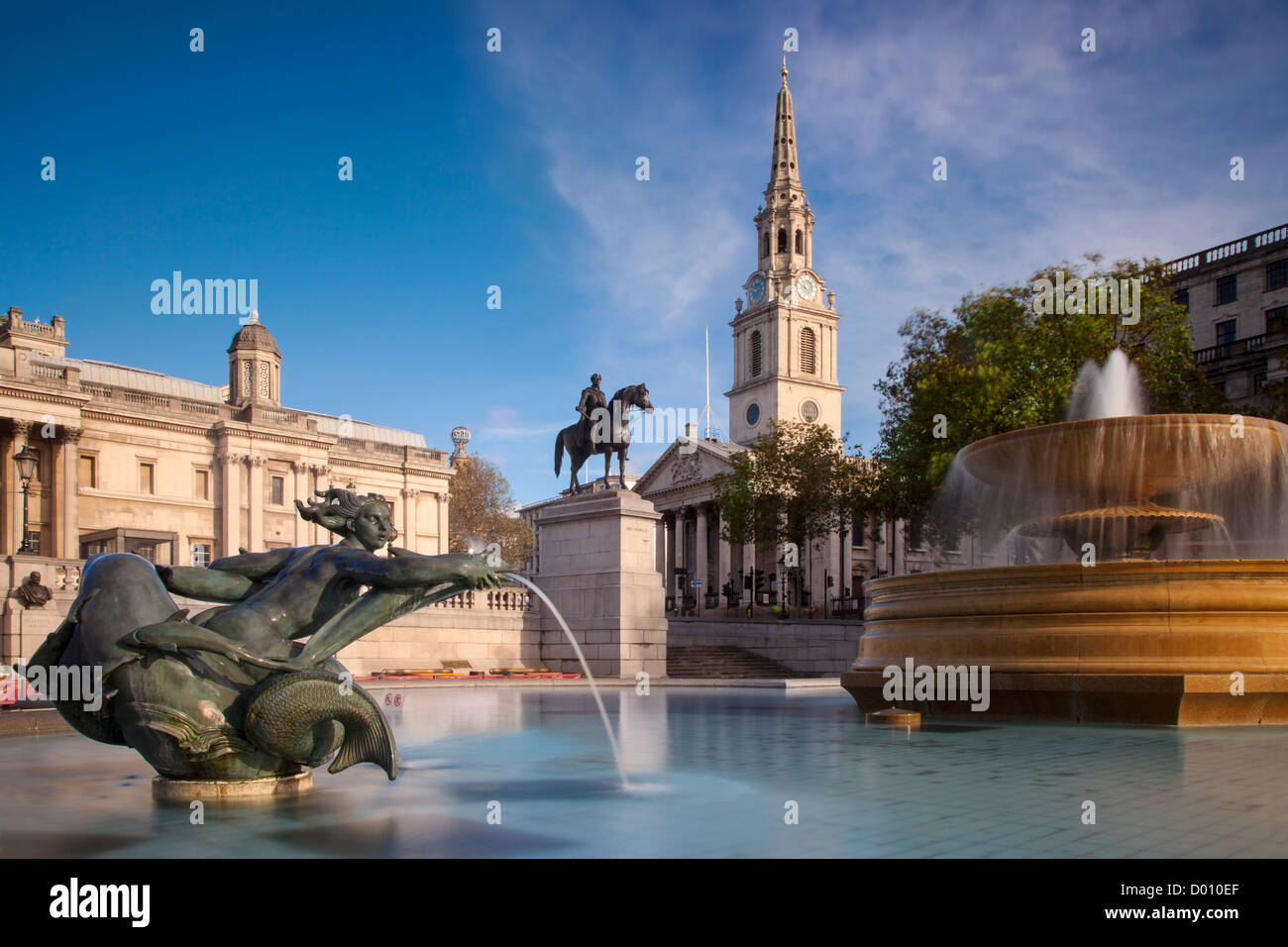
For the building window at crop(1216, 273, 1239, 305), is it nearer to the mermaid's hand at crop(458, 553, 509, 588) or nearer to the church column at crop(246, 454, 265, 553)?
the church column at crop(246, 454, 265, 553)

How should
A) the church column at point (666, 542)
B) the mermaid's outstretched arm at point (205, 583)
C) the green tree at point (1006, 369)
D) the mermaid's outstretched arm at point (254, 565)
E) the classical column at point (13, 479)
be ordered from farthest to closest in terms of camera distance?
the church column at point (666, 542) < the classical column at point (13, 479) < the green tree at point (1006, 369) < the mermaid's outstretched arm at point (254, 565) < the mermaid's outstretched arm at point (205, 583)

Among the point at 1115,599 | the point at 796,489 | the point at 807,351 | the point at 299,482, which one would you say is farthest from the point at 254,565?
the point at 807,351

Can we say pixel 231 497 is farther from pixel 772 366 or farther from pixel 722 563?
pixel 772 366

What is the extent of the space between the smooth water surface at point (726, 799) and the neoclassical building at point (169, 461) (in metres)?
47.7

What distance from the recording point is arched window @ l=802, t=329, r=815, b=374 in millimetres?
100812

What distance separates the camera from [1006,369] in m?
36.6

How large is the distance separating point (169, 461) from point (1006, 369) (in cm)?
4661

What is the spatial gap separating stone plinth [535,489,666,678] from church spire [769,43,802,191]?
3094 inches

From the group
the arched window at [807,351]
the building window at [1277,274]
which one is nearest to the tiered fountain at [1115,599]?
the building window at [1277,274]

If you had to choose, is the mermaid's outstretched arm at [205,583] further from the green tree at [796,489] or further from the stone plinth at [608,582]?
the green tree at [796,489]

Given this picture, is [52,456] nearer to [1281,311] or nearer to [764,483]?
[764,483]

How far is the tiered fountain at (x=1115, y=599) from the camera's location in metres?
10.4
